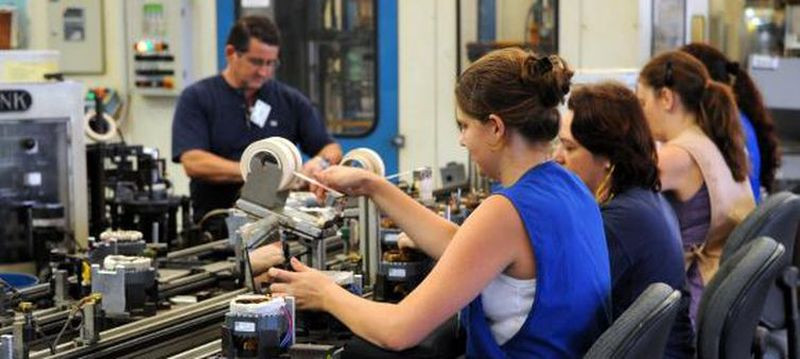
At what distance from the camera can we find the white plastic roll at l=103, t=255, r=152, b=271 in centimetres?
215

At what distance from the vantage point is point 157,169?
3764mm

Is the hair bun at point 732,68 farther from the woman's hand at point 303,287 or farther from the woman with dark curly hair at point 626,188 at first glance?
the woman's hand at point 303,287

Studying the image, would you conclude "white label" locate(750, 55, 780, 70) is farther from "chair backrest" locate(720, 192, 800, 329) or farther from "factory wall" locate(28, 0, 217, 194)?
"factory wall" locate(28, 0, 217, 194)

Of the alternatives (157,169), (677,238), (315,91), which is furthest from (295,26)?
(677,238)

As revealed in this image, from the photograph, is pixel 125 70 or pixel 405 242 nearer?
pixel 405 242

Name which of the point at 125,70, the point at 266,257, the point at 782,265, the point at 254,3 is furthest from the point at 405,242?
the point at 125,70

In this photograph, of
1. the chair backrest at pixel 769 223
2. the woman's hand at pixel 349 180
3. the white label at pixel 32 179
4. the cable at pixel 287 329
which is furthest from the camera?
the white label at pixel 32 179

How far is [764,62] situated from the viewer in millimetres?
5016

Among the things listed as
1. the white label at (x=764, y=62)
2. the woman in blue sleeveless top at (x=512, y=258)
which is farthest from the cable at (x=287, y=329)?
the white label at (x=764, y=62)

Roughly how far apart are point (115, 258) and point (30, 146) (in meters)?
1.35

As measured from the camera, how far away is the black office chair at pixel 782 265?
2.79 meters

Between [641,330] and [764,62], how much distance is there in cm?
366

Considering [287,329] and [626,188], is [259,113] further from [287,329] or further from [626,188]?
[287,329]

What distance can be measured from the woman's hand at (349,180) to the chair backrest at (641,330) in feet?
2.15
